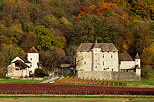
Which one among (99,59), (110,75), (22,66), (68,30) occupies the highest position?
(68,30)

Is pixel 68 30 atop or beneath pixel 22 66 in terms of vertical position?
atop

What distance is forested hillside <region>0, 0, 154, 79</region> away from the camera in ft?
298

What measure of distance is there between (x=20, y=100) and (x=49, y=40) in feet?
204

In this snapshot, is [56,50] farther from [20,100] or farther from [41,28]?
[20,100]

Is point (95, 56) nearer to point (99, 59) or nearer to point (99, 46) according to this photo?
point (99, 59)

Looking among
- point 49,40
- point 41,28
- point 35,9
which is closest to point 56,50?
point 49,40

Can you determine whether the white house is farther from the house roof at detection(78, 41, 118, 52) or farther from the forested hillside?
the house roof at detection(78, 41, 118, 52)

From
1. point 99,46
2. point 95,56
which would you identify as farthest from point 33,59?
point 99,46

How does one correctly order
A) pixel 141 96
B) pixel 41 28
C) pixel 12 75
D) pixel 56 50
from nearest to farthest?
1. pixel 141 96
2. pixel 12 75
3. pixel 56 50
4. pixel 41 28

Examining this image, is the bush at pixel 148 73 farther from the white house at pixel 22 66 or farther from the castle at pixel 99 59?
the white house at pixel 22 66

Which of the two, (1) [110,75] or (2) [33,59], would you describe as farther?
(2) [33,59]

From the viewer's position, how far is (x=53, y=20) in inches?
5017

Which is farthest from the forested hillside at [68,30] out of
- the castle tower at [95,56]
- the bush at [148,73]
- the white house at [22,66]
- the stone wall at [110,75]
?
the castle tower at [95,56]

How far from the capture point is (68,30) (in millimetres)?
122062
